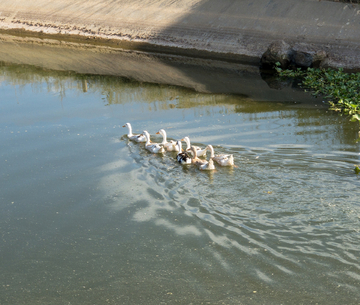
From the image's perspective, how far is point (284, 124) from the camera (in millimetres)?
11891

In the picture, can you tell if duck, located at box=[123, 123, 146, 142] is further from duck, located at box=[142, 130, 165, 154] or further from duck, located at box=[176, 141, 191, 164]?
duck, located at box=[176, 141, 191, 164]

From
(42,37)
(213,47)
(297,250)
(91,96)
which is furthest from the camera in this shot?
(42,37)

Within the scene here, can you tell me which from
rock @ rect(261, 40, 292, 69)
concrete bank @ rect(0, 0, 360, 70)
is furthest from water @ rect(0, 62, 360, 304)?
concrete bank @ rect(0, 0, 360, 70)

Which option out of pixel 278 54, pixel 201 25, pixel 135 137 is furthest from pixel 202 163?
pixel 201 25

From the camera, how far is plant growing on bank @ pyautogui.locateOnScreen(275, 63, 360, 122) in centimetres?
1316

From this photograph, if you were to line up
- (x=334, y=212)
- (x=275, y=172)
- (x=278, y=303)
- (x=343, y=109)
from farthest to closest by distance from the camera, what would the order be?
(x=343, y=109) → (x=275, y=172) → (x=334, y=212) → (x=278, y=303)

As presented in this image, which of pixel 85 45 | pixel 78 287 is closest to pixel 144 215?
pixel 78 287

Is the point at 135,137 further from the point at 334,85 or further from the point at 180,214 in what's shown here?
the point at 334,85

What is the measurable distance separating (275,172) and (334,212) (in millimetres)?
1737

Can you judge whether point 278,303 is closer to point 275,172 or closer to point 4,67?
point 275,172

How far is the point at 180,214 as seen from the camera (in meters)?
7.47

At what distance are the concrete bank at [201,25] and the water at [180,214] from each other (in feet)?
27.5

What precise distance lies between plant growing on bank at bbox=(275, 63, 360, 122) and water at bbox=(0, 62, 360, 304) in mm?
841

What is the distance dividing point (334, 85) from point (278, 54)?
379 centimetres
